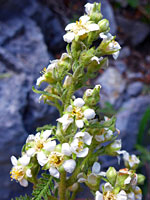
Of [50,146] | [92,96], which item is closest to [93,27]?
[92,96]

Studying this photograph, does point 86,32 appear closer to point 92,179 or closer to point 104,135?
point 104,135

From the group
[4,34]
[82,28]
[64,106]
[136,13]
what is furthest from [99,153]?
[136,13]

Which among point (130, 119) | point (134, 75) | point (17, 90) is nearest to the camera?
point (17, 90)

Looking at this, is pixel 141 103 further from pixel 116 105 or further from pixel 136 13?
pixel 136 13

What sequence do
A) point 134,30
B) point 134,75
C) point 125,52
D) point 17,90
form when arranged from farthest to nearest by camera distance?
1. point 134,30
2. point 125,52
3. point 134,75
4. point 17,90

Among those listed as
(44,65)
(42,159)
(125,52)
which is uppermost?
(125,52)

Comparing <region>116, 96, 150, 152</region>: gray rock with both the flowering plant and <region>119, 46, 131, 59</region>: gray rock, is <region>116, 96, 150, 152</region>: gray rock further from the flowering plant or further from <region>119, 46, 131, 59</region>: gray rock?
the flowering plant

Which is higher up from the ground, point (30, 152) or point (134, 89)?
point (134, 89)
